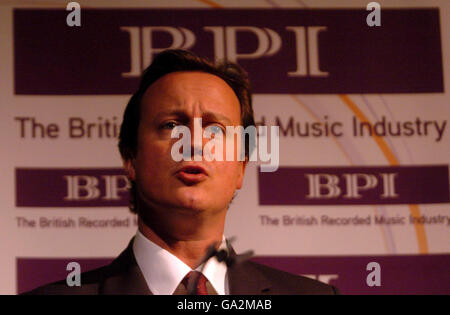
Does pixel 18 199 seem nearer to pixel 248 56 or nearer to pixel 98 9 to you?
pixel 98 9

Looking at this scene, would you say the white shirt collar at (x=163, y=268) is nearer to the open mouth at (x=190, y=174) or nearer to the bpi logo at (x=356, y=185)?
the open mouth at (x=190, y=174)

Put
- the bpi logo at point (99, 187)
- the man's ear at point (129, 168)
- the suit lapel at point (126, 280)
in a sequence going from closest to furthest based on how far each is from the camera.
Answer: the suit lapel at point (126, 280) → the man's ear at point (129, 168) → the bpi logo at point (99, 187)

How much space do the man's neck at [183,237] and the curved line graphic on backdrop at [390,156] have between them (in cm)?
75

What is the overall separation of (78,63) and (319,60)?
3.04ft

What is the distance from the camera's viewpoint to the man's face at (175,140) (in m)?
2.68

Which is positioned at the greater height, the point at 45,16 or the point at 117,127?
the point at 45,16

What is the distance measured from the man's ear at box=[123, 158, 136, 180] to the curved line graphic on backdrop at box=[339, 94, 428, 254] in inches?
33.3

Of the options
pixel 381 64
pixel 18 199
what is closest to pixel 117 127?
pixel 18 199

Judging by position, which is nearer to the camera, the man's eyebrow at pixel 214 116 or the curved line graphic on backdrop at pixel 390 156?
the man's eyebrow at pixel 214 116

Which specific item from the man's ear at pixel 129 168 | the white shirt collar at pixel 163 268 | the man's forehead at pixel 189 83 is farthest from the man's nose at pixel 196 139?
the white shirt collar at pixel 163 268

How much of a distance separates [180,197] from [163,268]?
0.83 feet

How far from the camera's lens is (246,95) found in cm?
286
